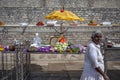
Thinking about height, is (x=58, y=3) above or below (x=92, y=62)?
above

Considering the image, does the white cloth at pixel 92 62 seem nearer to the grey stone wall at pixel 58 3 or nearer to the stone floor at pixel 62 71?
the stone floor at pixel 62 71

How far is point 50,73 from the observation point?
12.6m

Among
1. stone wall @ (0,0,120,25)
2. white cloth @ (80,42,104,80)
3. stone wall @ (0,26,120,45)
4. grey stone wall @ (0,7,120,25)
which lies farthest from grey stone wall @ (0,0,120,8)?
white cloth @ (80,42,104,80)

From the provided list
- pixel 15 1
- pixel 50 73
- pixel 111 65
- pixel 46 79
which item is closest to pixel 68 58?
pixel 111 65

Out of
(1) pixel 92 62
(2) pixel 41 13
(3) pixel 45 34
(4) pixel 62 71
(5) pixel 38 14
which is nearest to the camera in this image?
(1) pixel 92 62

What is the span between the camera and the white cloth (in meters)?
6.60

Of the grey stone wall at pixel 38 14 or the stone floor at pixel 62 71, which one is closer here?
the stone floor at pixel 62 71

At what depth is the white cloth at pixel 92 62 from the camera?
21.6 ft

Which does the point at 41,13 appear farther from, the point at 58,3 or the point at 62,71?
the point at 62,71

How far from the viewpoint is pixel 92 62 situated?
21.7 ft

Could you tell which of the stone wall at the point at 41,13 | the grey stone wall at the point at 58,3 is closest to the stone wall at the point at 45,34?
the stone wall at the point at 41,13

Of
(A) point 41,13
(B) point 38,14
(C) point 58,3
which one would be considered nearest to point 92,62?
(A) point 41,13

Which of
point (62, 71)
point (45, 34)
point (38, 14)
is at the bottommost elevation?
point (62, 71)

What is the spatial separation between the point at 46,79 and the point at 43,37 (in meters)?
9.18
